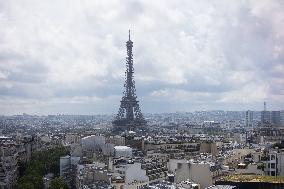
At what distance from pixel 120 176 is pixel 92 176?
17.7ft

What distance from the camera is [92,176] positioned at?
230 feet

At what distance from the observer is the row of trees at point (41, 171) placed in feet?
237

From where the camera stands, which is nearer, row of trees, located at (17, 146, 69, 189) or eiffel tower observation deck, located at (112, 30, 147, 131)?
row of trees, located at (17, 146, 69, 189)

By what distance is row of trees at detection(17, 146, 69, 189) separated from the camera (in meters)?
72.1

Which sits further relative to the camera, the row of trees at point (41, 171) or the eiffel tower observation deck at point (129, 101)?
the eiffel tower observation deck at point (129, 101)

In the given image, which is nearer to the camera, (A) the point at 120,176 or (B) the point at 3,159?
(A) the point at 120,176

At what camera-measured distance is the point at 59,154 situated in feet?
352

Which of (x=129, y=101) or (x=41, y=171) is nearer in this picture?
(x=41, y=171)

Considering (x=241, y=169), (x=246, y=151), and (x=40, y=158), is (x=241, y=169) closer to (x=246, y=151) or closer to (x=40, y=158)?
(x=246, y=151)

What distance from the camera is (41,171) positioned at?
303 ft

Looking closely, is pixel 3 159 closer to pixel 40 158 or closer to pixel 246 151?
pixel 40 158

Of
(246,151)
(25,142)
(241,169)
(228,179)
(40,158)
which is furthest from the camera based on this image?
(25,142)

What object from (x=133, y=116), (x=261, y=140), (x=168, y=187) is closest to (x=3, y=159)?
(x=168, y=187)

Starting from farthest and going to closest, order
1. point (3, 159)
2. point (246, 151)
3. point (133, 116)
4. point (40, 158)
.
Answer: point (133, 116), point (40, 158), point (3, 159), point (246, 151)
